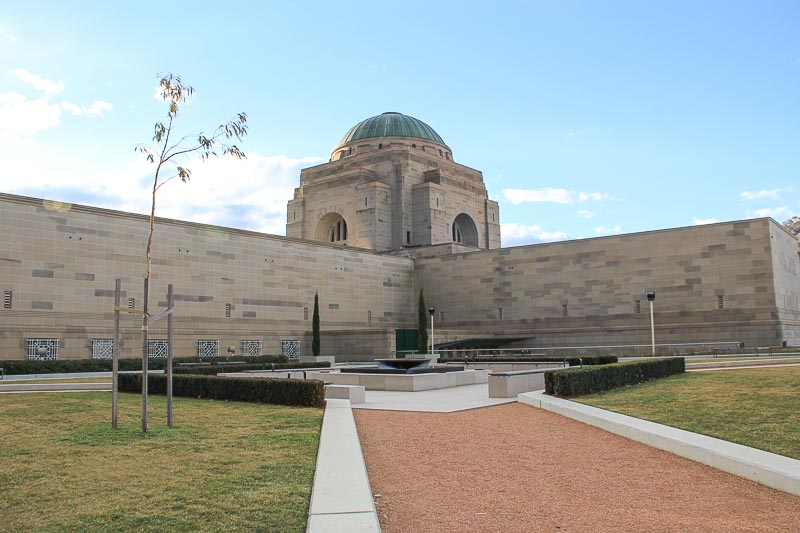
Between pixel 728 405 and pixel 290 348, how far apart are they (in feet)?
97.0

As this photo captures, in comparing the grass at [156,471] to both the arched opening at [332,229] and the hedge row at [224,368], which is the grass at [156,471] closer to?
the hedge row at [224,368]

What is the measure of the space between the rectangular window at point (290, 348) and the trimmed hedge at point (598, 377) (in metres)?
23.9

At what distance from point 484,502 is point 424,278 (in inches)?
1612

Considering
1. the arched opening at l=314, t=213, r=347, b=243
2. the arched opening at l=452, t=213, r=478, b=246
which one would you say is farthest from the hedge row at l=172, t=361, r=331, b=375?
the arched opening at l=452, t=213, r=478, b=246

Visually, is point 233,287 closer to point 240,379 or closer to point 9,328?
point 9,328

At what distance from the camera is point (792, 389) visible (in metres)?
13.3

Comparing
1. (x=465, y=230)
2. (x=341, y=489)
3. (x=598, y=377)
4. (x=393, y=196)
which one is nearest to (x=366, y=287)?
(x=393, y=196)

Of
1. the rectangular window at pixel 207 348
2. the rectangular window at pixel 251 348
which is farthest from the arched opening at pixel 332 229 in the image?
the rectangular window at pixel 207 348

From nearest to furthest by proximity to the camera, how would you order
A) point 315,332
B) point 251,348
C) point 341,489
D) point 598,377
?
point 341,489, point 598,377, point 251,348, point 315,332

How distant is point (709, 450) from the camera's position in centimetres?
777

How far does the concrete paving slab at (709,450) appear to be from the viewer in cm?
673

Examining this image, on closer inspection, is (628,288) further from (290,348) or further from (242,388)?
(242,388)

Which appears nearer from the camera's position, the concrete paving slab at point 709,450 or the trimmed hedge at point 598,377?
the concrete paving slab at point 709,450

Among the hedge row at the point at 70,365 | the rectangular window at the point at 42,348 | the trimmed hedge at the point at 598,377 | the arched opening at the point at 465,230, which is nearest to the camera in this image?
the trimmed hedge at the point at 598,377
